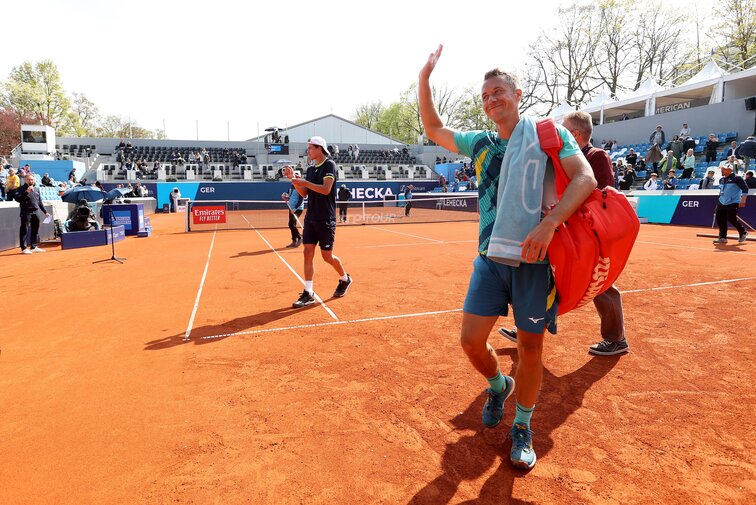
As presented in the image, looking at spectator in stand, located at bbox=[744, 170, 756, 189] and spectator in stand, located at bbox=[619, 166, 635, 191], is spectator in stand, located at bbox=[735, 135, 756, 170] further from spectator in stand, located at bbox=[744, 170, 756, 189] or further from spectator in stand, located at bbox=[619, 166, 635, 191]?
spectator in stand, located at bbox=[619, 166, 635, 191]

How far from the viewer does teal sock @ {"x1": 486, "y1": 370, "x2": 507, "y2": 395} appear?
2.85 metres

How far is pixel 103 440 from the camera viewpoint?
111 inches

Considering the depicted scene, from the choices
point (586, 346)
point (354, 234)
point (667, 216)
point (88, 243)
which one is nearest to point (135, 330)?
point (586, 346)

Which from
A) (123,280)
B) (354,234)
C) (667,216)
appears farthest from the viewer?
(667,216)

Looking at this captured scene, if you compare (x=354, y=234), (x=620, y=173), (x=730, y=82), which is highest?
(x=730, y=82)

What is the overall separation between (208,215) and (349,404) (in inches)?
703

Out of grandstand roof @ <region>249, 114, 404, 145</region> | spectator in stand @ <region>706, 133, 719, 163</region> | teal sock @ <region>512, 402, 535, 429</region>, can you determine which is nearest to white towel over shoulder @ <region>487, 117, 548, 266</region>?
teal sock @ <region>512, 402, 535, 429</region>

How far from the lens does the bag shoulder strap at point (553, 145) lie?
220 cm

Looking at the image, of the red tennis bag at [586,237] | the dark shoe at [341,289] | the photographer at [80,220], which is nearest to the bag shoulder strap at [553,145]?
the red tennis bag at [586,237]

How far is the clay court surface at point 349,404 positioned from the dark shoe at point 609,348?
Result: 0.10 m

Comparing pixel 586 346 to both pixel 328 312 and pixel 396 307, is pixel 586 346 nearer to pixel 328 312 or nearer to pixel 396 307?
pixel 396 307

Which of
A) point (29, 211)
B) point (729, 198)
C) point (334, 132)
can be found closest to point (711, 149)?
point (729, 198)

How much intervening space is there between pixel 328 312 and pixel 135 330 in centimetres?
227

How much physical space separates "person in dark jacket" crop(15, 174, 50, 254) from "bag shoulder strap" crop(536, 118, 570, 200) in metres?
13.7
